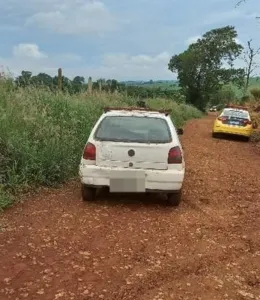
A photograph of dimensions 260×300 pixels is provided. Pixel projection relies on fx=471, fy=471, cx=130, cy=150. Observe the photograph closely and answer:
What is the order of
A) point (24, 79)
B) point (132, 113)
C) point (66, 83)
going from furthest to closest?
point (66, 83) → point (24, 79) → point (132, 113)

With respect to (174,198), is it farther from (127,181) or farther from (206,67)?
(206,67)

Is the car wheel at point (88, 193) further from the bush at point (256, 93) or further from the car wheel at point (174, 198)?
the bush at point (256, 93)

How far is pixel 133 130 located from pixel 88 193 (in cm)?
123

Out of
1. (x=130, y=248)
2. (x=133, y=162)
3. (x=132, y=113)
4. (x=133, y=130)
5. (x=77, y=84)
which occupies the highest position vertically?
(x=77, y=84)

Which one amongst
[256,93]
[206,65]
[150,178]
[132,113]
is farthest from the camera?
[206,65]

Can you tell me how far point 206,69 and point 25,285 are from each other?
194 feet

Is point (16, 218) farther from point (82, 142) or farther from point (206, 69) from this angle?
point (206, 69)

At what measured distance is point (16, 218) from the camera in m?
6.51

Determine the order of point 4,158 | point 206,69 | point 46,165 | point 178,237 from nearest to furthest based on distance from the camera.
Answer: point 178,237
point 4,158
point 46,165
point 206,69

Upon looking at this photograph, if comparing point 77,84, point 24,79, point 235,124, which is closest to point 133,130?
point 24,79

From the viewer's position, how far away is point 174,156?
23.5 ft

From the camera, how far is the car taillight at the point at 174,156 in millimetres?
7145

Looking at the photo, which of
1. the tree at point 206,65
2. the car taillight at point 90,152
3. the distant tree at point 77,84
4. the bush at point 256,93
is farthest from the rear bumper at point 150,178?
the tree at point 206,65

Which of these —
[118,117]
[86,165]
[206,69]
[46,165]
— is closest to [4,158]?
[46,165]
